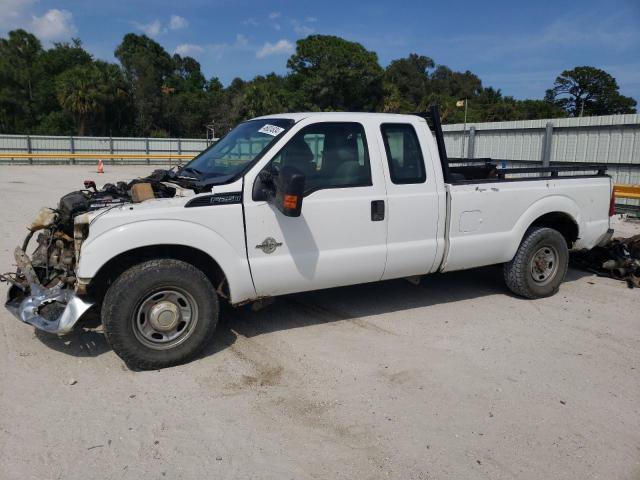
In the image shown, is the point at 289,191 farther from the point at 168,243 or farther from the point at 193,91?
the point at 193,91

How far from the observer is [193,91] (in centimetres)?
7156

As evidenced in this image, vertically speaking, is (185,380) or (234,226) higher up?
(234,226)

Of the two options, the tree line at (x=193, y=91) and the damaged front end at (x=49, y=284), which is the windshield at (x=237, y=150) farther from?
the tree line at (x=193, y=91)

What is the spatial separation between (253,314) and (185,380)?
153 cm

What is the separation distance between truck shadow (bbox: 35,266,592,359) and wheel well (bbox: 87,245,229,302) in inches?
12.8

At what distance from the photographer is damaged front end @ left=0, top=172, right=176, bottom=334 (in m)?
4.15

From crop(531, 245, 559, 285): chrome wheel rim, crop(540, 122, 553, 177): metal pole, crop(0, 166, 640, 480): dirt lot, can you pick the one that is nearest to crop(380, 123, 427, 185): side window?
crop(0, 166, 640, 480): dirt lot

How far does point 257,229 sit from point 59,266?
1675 millimetres

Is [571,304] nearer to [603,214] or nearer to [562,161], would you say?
[603,214]

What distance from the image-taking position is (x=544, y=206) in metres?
6.02

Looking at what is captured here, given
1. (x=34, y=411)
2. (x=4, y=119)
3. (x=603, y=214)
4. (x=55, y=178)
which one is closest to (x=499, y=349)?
(x=603, y=214)

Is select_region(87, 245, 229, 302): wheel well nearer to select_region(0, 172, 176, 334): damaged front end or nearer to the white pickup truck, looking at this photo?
the white pickup truck

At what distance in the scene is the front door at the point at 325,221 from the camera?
4508 mm

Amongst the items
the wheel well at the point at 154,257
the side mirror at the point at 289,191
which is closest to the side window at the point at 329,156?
the side mirror at the point at 289,191
